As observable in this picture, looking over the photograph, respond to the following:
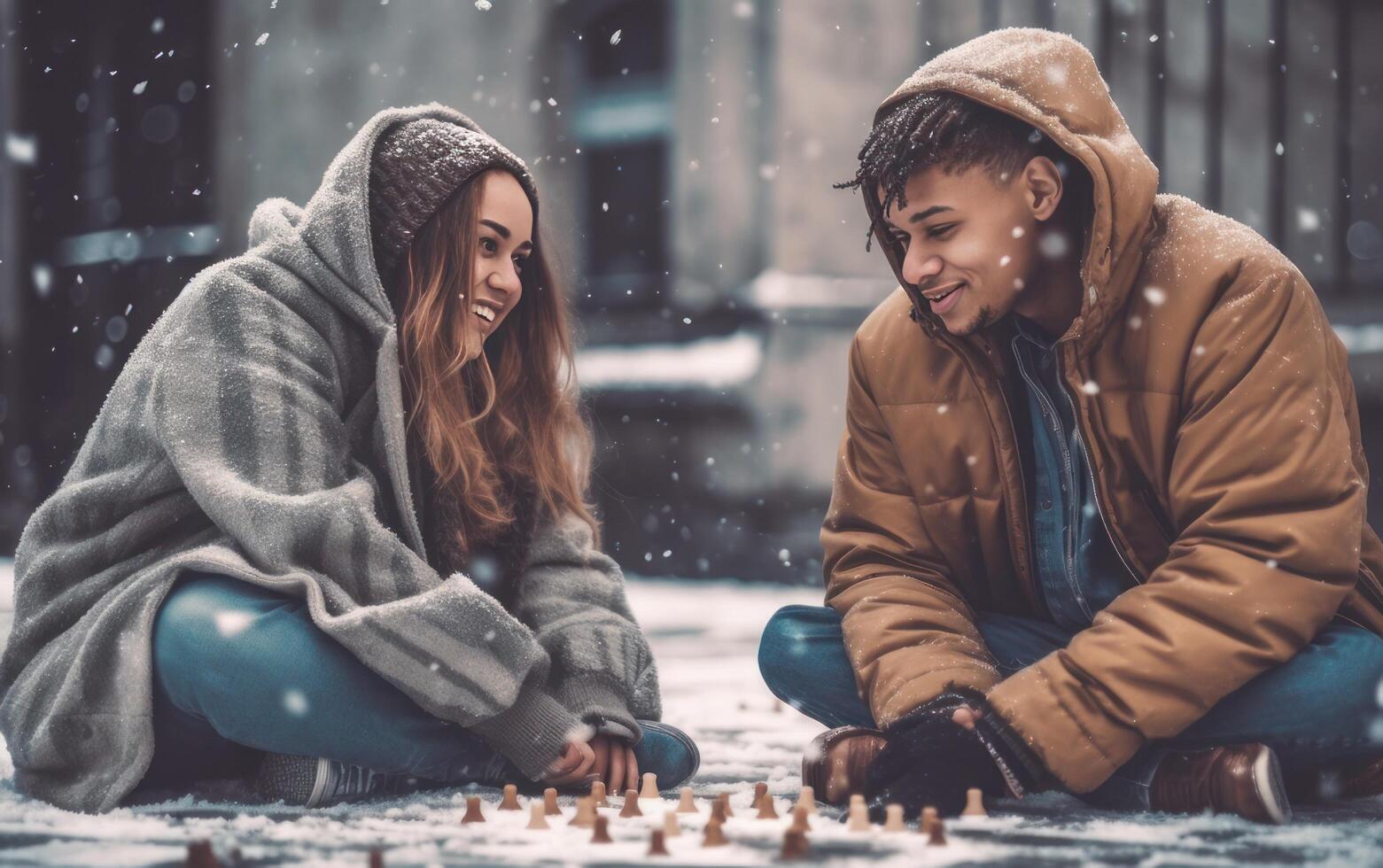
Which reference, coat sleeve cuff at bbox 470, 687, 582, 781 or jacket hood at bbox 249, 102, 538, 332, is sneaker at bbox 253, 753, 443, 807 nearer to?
coat sleeve cuff at bbox 470, 687, 582, 781

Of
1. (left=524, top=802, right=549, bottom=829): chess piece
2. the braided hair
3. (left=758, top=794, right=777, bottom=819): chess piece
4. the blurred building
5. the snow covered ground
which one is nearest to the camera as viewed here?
the snow covered ground

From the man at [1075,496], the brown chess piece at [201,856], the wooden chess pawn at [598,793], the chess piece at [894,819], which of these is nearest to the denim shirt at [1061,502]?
the man at [1075,496]

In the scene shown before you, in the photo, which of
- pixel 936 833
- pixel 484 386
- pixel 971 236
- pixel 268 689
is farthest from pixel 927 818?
pixel 484 386

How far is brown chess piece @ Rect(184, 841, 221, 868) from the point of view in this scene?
225cm

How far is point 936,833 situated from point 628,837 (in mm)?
508

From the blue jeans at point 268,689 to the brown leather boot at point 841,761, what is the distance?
707mm

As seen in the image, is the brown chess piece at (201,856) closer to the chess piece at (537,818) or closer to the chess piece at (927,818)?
the chess piece at (537,818)

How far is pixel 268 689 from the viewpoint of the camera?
279cm

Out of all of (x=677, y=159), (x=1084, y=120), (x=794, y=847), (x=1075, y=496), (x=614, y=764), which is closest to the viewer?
(x=794, y=847)

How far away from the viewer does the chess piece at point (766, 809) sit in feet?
9.05

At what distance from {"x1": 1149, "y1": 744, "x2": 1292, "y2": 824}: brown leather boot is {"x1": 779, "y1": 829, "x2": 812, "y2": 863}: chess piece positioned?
2.36ft

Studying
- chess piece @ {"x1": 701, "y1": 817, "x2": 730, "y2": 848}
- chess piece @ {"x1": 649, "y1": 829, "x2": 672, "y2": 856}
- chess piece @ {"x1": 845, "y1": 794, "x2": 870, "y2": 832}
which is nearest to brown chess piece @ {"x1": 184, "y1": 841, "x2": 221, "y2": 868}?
chess piece @ {"x1": 649, "y1": 829, "x2": 672, "y2": 856}

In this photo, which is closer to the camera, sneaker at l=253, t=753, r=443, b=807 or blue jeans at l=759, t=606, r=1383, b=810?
blue jeans at l=759, t=606, r=1383, b=810

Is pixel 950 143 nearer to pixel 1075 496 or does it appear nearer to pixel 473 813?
pixel 1075 496
